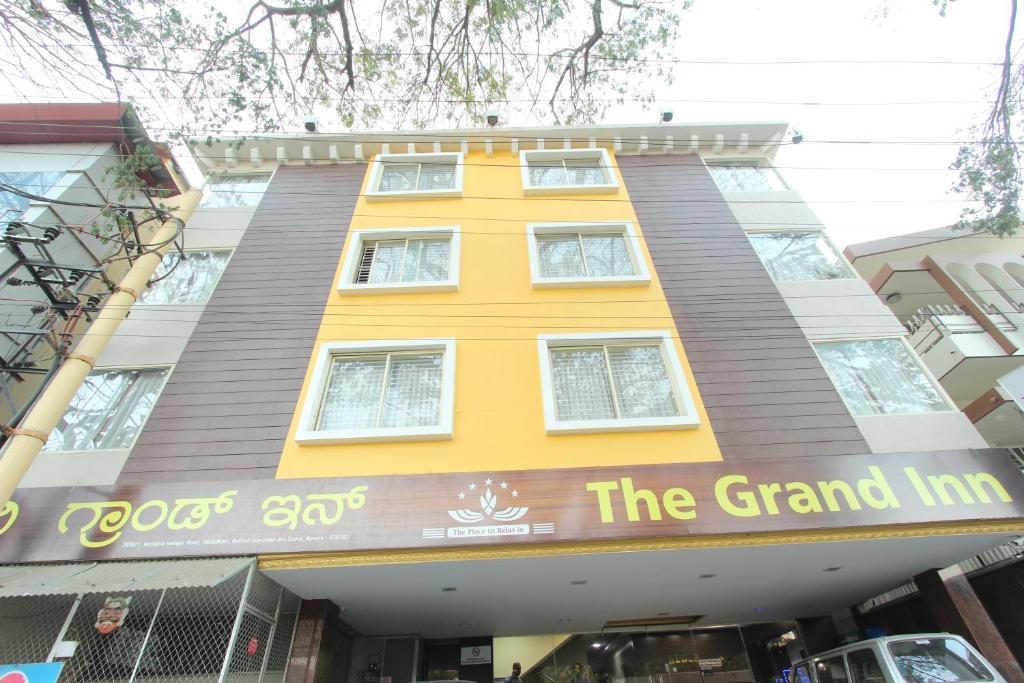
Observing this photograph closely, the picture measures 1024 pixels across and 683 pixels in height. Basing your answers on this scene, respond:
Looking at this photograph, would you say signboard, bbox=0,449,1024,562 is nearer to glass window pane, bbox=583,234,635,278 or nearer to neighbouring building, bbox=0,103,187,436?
A: neighbouring building, bbox=0,103,187,436

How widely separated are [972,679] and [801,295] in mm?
6430

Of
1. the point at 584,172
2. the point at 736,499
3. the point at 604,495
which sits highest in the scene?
the point at 584,172

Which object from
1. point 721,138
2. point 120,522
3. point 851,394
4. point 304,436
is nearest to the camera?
point 120,522

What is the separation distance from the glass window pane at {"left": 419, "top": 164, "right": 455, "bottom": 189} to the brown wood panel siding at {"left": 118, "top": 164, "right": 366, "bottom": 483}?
5.93ft

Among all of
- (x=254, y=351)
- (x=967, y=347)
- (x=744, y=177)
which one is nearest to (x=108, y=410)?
(x=254, y=351)

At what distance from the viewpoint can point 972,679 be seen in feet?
18.3

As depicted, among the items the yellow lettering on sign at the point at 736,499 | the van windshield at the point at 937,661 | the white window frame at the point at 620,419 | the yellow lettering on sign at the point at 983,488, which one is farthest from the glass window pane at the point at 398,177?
the van windshield at the point at 937,661

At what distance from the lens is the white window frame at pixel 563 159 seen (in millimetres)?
11461

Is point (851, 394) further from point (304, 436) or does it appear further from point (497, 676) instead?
point (497, 676)

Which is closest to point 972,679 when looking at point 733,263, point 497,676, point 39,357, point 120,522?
point 733,263

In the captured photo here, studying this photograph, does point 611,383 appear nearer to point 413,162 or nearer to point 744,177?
point 744,177

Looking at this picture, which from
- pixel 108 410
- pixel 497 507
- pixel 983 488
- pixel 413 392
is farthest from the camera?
pixel 413 392

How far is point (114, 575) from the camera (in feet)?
18.5

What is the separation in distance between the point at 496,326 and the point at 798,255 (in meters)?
7.22
